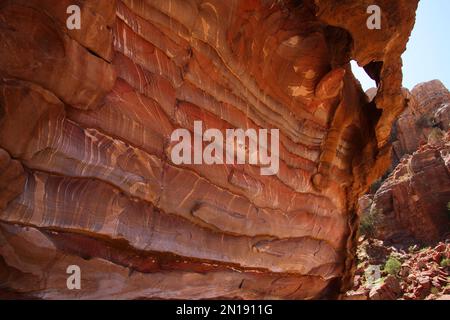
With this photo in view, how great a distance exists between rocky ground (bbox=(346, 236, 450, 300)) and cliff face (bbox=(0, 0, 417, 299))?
817 cm

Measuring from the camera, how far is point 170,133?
3660 mm

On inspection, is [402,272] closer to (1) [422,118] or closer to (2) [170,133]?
(1) [422,118]

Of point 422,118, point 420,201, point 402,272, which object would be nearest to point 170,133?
point 402,272

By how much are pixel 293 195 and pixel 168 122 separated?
2.26 m

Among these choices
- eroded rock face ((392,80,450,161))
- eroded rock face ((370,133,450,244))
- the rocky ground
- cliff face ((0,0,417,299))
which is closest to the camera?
cliff face ((0,0,417,299))

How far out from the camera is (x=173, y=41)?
12.1 feet

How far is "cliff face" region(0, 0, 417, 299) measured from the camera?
2705 mm

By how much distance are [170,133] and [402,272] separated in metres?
15.5

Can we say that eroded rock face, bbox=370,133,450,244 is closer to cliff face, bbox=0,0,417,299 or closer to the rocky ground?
the rocky ground

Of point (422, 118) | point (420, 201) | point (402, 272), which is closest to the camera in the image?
point (402, 272)

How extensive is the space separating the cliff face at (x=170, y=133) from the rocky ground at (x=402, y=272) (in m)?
8.17

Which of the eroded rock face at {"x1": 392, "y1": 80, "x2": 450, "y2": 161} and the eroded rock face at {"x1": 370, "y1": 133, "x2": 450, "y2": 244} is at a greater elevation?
the eroded rock face at {"x1": 392, "y1": 80, "x2": 450, "y2": 161}

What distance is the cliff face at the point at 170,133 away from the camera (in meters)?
2.71

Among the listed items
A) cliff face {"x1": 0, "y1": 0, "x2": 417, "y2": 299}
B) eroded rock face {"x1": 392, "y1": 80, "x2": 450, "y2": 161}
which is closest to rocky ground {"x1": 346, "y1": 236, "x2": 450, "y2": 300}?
cliff face {"x1": 0, "y1": 0, "x2": 417, "y2": 299}
